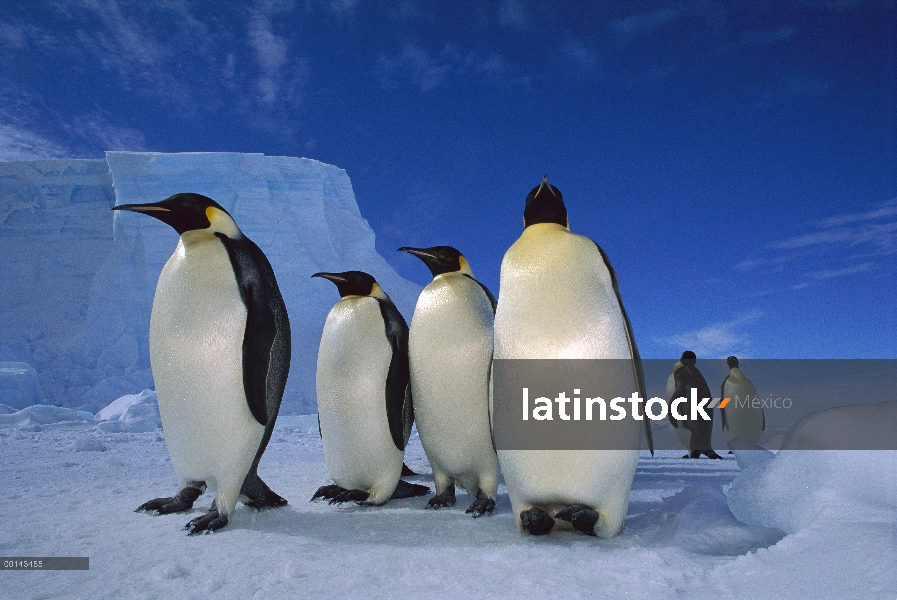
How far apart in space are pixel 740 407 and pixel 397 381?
6077mm

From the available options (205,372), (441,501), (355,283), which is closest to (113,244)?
(355,283)

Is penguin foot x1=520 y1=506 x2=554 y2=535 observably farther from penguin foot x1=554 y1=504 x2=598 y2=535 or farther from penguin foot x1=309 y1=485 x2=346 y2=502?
penguin foot x1=309 y1=485 x2=346 y2=502

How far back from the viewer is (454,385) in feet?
8.70

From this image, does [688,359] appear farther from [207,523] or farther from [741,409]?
[207,523]

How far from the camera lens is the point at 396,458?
9.33ft

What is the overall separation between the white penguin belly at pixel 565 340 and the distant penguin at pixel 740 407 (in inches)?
243

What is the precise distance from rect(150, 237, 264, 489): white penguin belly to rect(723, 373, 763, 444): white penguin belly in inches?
263

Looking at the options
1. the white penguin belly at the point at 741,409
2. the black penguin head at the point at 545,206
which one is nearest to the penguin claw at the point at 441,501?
the black penguin head at the point at 545,206

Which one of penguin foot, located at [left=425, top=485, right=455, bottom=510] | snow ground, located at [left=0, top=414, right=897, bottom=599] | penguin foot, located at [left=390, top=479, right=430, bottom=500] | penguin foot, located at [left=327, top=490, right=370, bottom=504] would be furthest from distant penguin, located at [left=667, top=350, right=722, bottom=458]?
penguin foot, located at [left=327, top=490, right=370, bottom=504]

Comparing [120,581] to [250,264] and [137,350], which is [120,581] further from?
[137,350]

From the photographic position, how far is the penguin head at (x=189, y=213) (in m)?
2.54

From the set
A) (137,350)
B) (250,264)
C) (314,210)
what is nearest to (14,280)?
(137,350)

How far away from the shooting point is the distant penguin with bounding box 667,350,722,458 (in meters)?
6.79

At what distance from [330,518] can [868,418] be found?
6.71 feet
